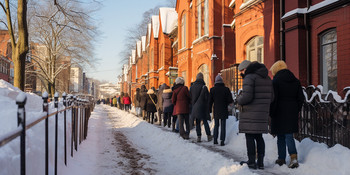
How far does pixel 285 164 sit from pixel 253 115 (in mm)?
1266

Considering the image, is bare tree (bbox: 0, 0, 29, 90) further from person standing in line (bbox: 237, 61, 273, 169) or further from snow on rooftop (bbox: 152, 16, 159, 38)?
snow on rooftop (bbox: 152, 16, 159, 38)

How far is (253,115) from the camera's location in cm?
563

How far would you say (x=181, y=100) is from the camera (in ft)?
32.7

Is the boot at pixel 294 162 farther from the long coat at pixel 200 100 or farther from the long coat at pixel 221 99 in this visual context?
the long coat at pixel 200 100

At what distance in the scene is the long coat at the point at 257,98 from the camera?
5590 millimetres

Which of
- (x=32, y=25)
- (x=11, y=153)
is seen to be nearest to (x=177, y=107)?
(x=11, y=153)

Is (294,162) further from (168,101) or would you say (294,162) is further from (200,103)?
(168,101)

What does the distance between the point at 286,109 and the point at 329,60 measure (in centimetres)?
517

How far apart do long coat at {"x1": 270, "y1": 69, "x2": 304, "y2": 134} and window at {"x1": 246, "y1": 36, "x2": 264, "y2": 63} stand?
7.97 metres

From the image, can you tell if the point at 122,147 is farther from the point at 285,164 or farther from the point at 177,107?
the point at 285,164

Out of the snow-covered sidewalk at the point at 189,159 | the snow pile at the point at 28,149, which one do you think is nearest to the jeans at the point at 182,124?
the snow-covered sidewalk at the point at 189,159

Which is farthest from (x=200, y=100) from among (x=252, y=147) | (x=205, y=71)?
(x=205, y=71)

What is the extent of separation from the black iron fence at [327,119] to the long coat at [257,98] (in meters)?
2.03

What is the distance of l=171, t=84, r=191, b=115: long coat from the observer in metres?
9.88
